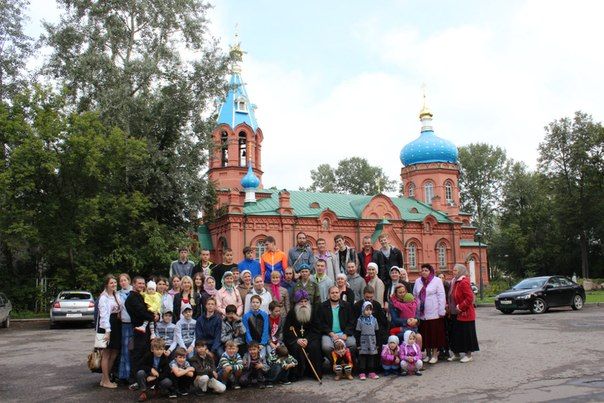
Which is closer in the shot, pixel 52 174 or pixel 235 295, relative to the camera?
pixel 235 295

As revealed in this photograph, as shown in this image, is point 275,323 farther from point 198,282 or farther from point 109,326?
point 109,326

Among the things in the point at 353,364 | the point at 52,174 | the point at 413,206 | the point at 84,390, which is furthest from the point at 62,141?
the point at 413,206

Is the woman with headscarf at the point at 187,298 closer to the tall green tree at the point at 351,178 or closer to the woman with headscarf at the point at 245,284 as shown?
the woman with headscarf at the point at 245,284

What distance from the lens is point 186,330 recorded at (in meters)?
7.86

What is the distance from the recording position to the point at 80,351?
1194 centimetres

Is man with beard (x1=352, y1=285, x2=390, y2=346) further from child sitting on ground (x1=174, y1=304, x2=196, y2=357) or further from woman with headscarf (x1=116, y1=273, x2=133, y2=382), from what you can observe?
woman with headscarf (x1=116, y1=273, x2=133, y2=382)

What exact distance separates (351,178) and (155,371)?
57126 millimetres

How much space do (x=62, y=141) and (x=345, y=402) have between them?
1941cm

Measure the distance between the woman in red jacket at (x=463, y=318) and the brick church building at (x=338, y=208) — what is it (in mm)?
23559

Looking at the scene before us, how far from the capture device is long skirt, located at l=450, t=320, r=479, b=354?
9.16 meters

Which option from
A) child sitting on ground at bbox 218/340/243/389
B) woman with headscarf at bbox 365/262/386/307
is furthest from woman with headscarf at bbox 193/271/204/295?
woman with headscarf at bbox 365/262/386/307

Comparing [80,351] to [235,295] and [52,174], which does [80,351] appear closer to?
[235,295]

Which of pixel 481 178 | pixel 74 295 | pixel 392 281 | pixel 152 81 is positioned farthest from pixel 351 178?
pixel 392 281

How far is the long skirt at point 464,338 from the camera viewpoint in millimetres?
9163
